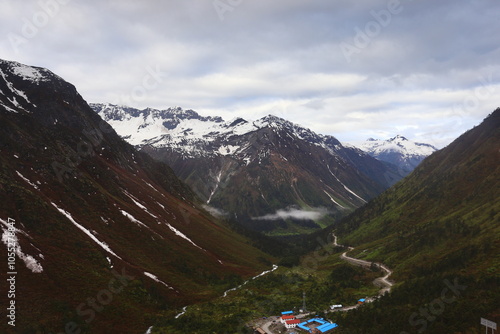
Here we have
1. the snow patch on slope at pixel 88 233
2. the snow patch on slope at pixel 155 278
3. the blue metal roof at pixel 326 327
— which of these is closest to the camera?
the blue metal roof at pixel 326 327

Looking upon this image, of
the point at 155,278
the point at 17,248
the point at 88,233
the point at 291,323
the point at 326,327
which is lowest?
the point at 155,278

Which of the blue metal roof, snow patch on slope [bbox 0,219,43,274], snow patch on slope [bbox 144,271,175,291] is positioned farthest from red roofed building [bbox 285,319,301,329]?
snow patch on slope [bbox 0,219,43,274]

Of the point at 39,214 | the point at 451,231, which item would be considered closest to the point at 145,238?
the point at 39,214

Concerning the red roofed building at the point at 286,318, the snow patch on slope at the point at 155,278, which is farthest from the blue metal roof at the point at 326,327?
the snow patch on slope at the point at 155,278

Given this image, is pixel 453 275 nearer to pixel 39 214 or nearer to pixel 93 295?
pixel 93 295

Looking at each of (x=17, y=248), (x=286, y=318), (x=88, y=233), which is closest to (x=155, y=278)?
(x=88, y=233)

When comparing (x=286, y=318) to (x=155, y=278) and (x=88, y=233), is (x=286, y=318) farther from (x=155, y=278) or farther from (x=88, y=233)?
(x=88, y=233)

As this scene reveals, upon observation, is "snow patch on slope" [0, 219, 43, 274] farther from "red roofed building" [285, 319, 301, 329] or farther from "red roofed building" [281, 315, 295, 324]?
"red roofed building" [285, 319, 301, 329]

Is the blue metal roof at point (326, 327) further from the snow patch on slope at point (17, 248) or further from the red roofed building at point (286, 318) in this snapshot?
the snow patch on slope at point (17, 248)

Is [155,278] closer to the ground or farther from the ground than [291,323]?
closer to the ground

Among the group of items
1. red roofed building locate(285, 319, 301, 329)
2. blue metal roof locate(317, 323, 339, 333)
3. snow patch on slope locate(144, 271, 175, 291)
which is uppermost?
blue metal roof locate(317, 323, 339, 333)

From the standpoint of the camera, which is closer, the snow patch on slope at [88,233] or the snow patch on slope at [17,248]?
the snow patch on slope at [17,248]
